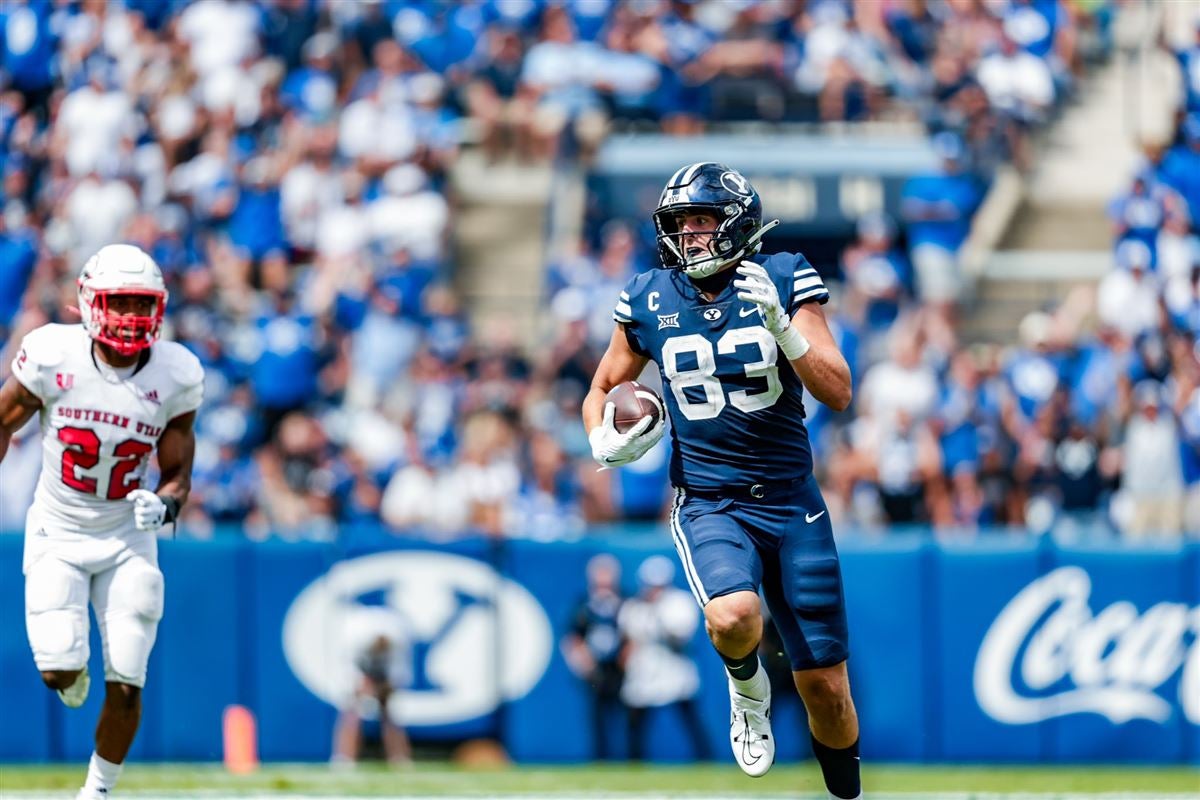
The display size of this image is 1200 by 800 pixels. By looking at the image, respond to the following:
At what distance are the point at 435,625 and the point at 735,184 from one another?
5756 mm

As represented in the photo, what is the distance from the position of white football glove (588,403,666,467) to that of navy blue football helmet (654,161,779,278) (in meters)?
0.54

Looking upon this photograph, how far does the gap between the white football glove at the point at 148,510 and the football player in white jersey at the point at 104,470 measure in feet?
0.11

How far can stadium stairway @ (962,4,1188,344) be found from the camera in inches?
596

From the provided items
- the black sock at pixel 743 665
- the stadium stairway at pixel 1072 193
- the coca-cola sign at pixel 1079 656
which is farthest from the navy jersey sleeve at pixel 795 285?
the stadium stairway at pixel 1072 193

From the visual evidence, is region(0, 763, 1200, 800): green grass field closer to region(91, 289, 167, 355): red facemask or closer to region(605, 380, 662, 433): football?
region(91, 289, 167, 355): red facemask

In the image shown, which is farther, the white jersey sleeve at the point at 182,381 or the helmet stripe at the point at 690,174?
the white jersey sleeve at the point at 182,381

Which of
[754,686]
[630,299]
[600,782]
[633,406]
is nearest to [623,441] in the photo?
[633,406]

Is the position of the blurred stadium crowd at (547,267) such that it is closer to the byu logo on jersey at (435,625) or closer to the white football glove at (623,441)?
the byu logo on jersey at (435,625)

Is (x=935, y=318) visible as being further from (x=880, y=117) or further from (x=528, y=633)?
(x=528, y=633)

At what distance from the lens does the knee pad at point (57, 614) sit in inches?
288

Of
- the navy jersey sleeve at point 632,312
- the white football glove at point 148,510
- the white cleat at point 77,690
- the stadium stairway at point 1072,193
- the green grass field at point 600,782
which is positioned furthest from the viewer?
the stadium stairway at point 1072,193

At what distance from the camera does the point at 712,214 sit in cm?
676

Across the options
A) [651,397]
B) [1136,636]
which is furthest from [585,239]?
[651,397]

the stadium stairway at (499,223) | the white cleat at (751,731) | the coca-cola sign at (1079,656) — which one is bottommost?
the coca-cola sign at (1079,656)
